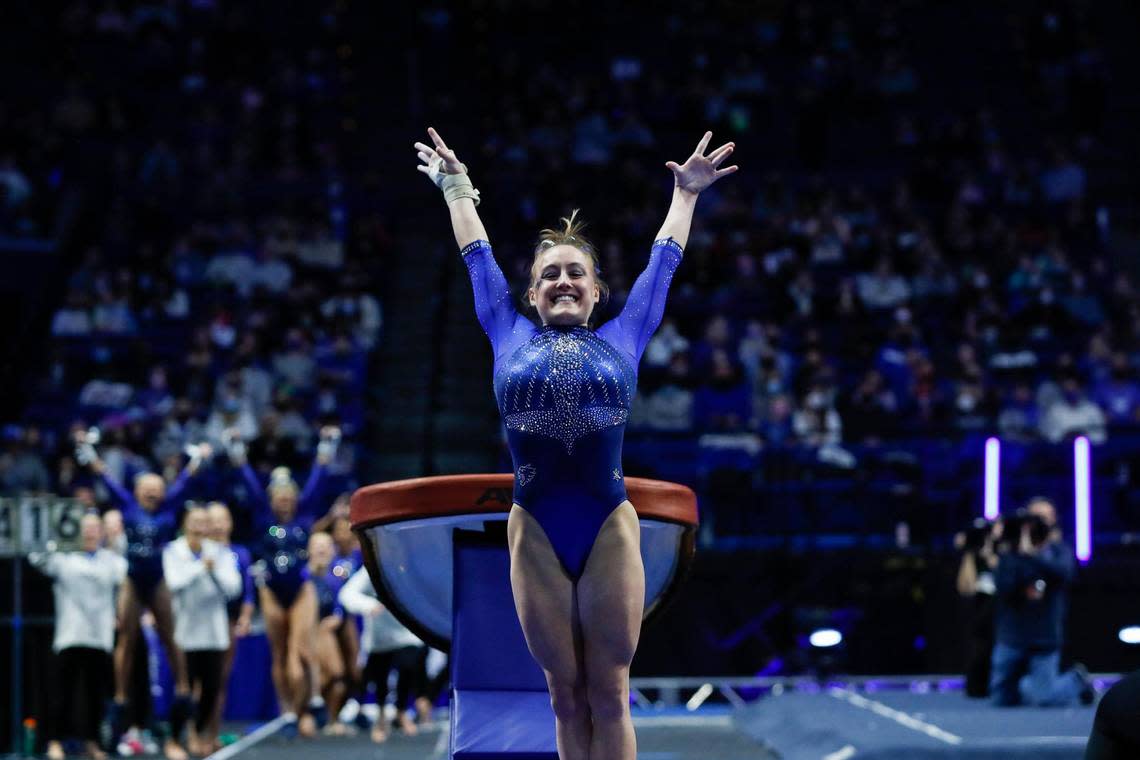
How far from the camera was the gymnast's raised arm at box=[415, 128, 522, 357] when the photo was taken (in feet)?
12.2

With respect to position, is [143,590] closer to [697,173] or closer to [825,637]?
[825,637]

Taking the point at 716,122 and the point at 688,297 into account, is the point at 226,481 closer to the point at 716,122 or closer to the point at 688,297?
the point at 688,297

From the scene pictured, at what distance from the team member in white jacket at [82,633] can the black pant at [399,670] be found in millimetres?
1650

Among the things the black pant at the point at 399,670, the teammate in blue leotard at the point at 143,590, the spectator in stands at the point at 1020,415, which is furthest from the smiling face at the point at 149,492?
the spectator in stands at the point at 1020,415

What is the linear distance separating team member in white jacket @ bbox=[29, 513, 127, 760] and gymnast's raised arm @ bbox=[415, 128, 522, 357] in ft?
17.3

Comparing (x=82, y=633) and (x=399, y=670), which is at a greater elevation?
(x=82, y=633)

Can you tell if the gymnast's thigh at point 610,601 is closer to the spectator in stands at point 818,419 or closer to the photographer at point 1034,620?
the photographer at point 1034,620

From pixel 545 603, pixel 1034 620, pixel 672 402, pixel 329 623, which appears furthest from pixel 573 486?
pixel 672 402

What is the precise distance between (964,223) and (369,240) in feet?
19.7

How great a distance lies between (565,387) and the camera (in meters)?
3.45

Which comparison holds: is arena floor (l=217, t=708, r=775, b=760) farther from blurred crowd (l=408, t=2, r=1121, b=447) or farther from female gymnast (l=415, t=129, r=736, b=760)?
female gymnast (l=415, t=129, r=736, b=760)

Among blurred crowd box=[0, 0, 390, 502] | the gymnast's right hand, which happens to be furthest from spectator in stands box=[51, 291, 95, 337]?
the gymnast's right hand

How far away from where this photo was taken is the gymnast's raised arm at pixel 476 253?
3.72 metres

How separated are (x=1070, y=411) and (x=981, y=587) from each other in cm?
292
